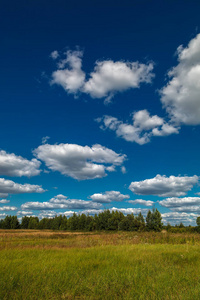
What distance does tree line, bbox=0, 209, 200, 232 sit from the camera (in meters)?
73.6

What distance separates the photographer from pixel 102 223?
95.2 m

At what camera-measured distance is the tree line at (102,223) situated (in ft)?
241

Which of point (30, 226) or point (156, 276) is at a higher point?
point (156, 276)

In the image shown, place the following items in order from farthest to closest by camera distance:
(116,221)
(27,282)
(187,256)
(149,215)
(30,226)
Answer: (30,226) → (116,221) → (149,215) → (187,256) → (27,282)

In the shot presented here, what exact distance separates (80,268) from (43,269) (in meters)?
1.40

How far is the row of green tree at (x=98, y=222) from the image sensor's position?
74.2 m

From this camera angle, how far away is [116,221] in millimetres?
90562

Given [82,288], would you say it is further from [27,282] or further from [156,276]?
[156,276]

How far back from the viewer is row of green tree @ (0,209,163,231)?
74162 millimetres

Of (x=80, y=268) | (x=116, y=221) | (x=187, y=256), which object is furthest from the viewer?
(x=116, y=221)

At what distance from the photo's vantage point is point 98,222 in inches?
3765

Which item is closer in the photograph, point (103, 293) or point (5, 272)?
point (103, 293)

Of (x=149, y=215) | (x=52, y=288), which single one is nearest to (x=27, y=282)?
(x=52, y=288)

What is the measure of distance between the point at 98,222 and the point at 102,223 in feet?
6.95
